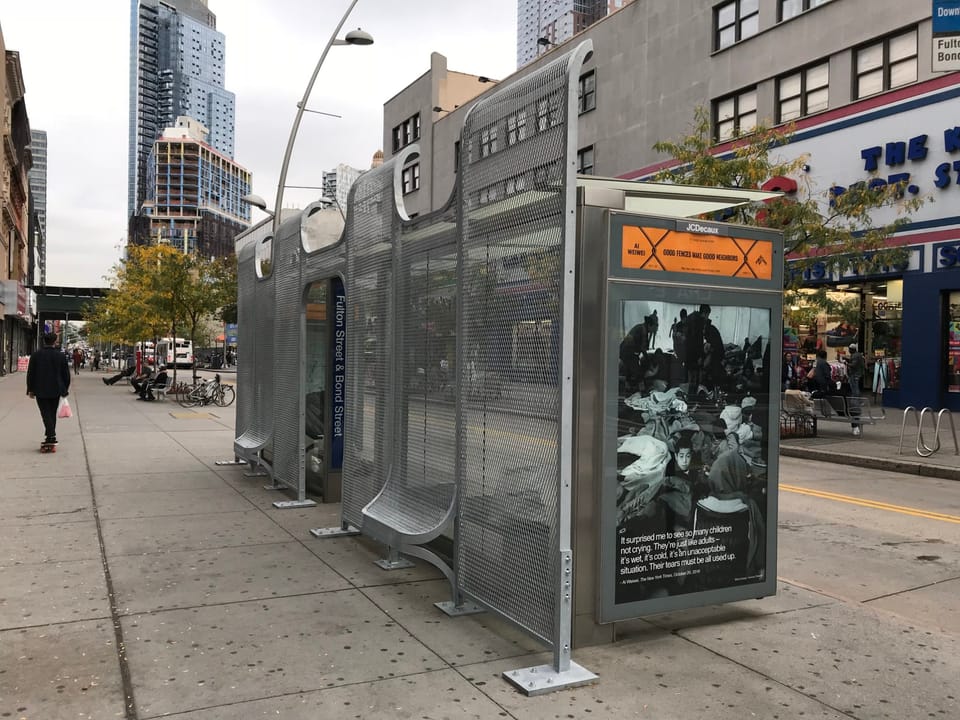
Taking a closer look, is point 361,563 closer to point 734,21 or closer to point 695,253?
point 695,253

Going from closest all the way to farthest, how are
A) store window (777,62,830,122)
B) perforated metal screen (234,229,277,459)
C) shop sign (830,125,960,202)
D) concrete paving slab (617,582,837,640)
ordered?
1. concrete paving slab (617,582,837,640)
2. perforated metal screen (234,229,277,459)
3. shop sign (830,125,960,202)
4. store window (777,62,830,122)

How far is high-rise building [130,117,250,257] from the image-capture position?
159000 millimetres

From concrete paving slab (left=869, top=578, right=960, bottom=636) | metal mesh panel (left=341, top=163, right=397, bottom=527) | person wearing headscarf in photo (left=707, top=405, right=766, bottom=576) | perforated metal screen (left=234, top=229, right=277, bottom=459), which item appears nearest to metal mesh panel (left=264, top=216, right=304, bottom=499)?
perforated metal screen (left=234, top=229, right=277, bottom=459)

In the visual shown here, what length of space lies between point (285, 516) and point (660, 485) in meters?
4.49

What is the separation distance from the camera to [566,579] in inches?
155

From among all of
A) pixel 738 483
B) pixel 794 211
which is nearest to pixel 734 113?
pixel 794 211

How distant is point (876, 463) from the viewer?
12.8 m

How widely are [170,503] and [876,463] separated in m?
10.4

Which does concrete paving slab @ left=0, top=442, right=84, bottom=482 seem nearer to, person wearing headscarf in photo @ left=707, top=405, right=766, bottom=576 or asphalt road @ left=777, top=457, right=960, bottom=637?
person wearing headscarf in photo @ left=707, top=405, right=766, bottom=576

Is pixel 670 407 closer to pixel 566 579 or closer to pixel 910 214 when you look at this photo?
pixel 566 579

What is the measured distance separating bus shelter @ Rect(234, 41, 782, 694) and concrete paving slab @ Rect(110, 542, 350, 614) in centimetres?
74

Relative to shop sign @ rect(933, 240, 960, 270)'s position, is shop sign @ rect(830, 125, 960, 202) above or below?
above

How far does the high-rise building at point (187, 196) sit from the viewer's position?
159m

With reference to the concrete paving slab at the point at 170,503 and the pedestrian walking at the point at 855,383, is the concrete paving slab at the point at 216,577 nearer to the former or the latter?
the concrete paving slab at the point at 170,503
